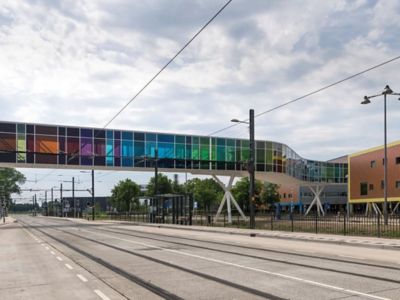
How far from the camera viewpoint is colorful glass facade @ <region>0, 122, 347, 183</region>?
54.3 m

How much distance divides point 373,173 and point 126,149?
41.4 meters

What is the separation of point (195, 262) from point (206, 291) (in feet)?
18.1

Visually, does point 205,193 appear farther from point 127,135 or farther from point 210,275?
point 210,275

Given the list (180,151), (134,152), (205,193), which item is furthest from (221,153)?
(205,193)

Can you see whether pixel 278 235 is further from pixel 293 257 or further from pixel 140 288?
pixel 140 288

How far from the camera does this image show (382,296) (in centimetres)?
917

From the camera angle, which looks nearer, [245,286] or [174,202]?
[245,286]

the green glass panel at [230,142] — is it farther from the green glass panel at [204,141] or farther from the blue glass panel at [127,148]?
the blue glass panel at [127,148]

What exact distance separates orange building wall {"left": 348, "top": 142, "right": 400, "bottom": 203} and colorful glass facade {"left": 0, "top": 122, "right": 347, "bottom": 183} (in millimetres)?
15117

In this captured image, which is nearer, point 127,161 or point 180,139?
point 127,161

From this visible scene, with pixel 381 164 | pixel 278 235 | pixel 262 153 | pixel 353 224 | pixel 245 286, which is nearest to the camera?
pixel 245 286

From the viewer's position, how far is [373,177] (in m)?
79.9

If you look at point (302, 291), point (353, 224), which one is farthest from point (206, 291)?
point (353, 224)

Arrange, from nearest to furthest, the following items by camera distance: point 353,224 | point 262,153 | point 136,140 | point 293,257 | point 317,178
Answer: point 293,257 → point 353,224 → point 136,140 → point 262,153 → point 317,178
